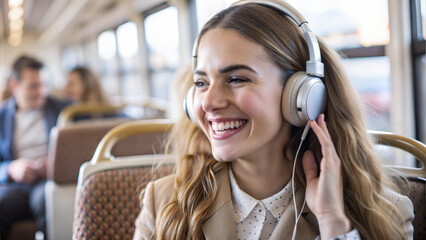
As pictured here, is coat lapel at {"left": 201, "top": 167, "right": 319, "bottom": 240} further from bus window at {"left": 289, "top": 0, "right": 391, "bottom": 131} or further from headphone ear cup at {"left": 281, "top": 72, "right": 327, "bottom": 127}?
bus window at {"left": 289, "top": 0, "right": 391, "bottom": 131}

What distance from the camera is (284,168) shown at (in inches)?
45.8

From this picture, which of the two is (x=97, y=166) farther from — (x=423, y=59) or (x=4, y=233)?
(x=423, y=59)

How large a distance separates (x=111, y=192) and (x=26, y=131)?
230 centimetres

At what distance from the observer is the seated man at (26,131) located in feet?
9.24

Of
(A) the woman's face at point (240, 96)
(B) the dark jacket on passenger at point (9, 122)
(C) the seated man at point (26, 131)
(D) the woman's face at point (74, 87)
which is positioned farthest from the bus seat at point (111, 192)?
(D) the woman's face at point (74, 87)

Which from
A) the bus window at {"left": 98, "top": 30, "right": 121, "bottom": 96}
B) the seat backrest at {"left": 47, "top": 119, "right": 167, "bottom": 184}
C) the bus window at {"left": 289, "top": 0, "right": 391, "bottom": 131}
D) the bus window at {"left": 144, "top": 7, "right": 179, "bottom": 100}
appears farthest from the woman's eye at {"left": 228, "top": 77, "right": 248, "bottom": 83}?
the bus window at {"left": 98, "top": 30, "right": 121, "bottom": 96}

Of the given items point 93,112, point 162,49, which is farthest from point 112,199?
point 162,49

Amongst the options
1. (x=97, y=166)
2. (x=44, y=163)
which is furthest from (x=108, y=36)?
(x=97, y=166)

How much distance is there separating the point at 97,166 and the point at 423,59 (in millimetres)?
1938

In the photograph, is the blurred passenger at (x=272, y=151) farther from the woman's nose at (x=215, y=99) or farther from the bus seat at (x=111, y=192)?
the bus seat at (x=111, y=192)

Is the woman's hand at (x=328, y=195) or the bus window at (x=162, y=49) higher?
the bus window at (x=162, y=49)

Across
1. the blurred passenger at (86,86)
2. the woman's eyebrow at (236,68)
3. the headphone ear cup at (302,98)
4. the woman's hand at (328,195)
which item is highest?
the blurred passenger at (86,86)

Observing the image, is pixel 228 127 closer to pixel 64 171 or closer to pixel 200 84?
pixel 200 84

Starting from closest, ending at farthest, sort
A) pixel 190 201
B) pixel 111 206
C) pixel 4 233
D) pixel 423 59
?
pixel 190 201 → pixel 111 206 → pixel 423 59 → pixel 4 233
